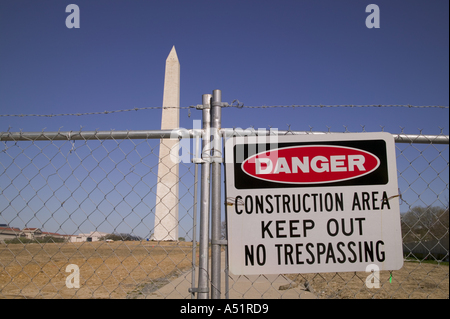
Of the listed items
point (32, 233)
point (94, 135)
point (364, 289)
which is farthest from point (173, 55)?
point (94, 135)

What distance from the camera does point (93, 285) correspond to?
7.95 meters

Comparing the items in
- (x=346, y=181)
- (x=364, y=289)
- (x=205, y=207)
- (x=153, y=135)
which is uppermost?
(x=153, y=135)

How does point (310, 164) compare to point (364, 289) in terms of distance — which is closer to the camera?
point (310, 164)

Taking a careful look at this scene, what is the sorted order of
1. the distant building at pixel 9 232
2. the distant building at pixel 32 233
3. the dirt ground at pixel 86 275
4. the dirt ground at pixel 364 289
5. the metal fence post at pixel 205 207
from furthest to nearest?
the dirt ground at pixel 364 289
the dirt ground at pixel 86 275
the distant building at pixel 32 233
the distant building at pixel 9 232
the metal fence post at pixel 205 207

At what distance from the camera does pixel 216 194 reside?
1.66 metres

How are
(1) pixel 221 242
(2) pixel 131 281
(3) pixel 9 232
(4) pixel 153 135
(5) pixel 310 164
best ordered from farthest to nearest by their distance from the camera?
1. (2) pixel 131 281
2. (3) pixel 9 232
3. (4) pixel 153 135
4. (5) pixel 310 164
5. (1) pixel 221 242

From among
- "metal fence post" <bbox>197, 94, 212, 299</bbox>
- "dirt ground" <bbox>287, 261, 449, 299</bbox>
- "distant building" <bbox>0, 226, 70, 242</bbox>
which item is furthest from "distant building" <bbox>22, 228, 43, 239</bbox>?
"dirt ground" <bbox>287, 261, 449, 299</bbox>

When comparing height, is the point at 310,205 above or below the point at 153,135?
below

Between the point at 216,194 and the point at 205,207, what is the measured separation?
0.09 metres

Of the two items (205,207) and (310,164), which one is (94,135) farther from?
(310,164)

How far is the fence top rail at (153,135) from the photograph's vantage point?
5.84 feet

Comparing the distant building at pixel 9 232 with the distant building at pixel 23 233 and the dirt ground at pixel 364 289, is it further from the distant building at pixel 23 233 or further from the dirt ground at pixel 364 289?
the dirt ground at pixel 364 289

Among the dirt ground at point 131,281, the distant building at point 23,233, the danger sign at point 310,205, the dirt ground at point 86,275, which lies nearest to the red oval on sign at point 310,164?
the danger sign at point 310,205
